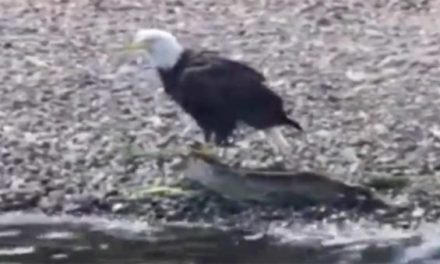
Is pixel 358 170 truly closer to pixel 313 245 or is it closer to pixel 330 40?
pixel 313 245

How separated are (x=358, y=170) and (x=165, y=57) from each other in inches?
52.5

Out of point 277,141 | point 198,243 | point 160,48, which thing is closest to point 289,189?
point 198,243

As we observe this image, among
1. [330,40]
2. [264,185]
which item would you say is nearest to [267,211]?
[264,185]

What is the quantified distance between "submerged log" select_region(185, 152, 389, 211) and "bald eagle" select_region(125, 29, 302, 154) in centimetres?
60

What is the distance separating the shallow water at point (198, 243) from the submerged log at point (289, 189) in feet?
0.94

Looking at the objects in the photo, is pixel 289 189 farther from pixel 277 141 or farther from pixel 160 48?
pixel 160 48

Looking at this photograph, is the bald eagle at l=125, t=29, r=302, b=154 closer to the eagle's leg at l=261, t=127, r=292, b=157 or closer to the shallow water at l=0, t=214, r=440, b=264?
the eagle's leg at l=261, t=127, r=292, b=157

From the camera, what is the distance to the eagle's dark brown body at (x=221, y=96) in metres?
10.3

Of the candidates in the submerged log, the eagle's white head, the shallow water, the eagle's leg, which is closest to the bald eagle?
the eagle's white head

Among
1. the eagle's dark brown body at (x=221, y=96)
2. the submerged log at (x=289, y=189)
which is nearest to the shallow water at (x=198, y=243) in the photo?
the submerged log at (x=289, y=189)

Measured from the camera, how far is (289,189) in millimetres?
9664

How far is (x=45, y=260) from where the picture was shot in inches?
342

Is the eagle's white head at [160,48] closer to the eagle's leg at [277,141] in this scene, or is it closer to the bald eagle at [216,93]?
the bald eagle at [216,93]

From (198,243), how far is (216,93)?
4.82ft
